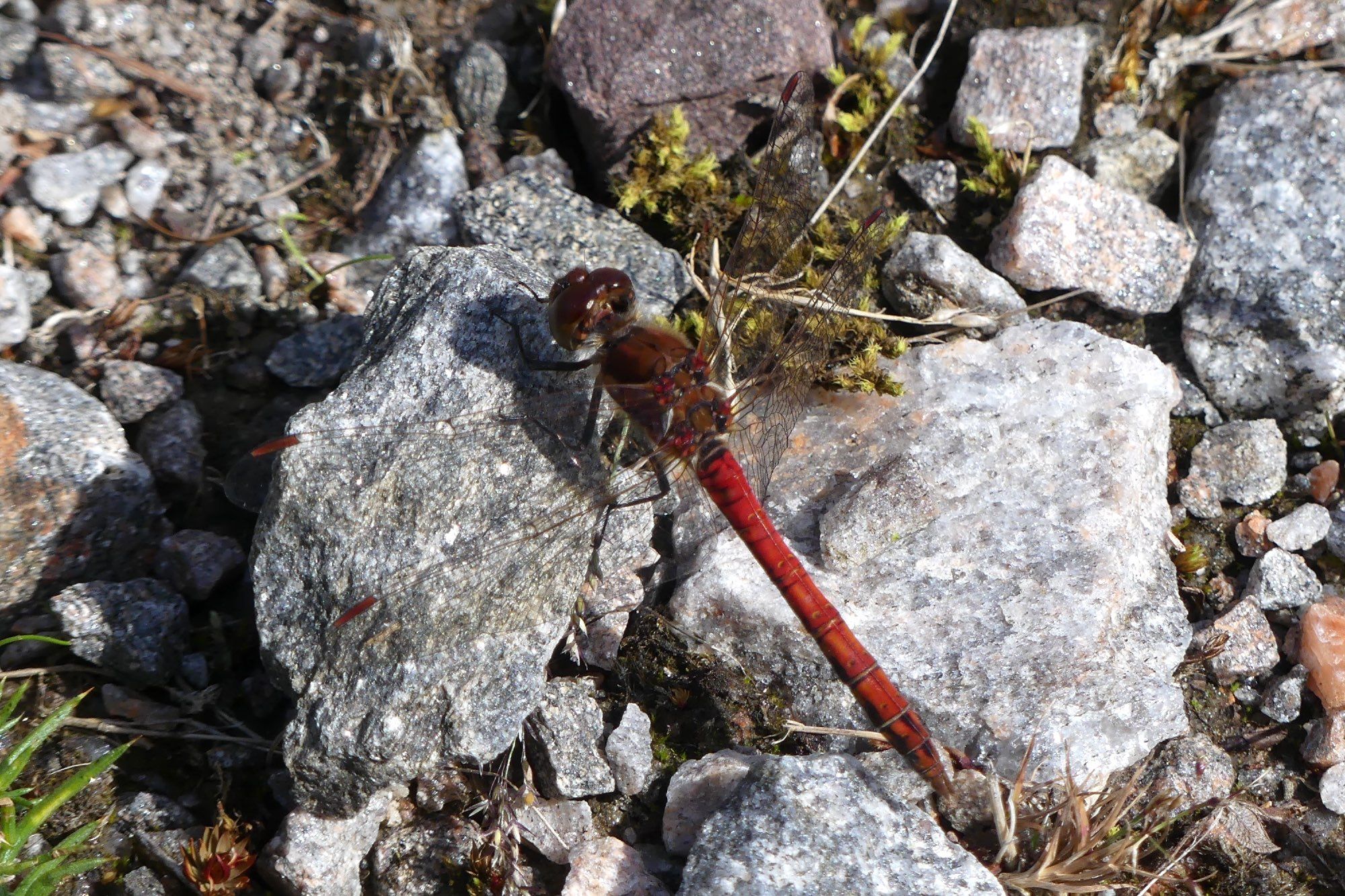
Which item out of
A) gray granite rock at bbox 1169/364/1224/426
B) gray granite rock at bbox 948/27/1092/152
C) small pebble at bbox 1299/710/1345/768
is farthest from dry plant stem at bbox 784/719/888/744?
gray granite rock at bbox 948/27/1092/152

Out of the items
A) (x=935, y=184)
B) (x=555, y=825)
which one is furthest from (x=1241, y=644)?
(x=555, y=825)

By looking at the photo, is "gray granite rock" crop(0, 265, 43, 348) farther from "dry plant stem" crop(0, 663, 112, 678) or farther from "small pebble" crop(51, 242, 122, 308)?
"dry plant stem" crop(0, 663, 112, 678)

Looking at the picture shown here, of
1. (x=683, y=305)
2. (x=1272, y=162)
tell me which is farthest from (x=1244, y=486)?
(x=683, y=305)

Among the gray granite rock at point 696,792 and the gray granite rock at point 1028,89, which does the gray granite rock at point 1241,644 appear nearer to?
the gray granite rock at point 696,792

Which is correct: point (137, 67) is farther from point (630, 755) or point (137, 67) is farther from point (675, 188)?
point (630, 755)

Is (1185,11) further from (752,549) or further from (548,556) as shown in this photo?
(548,556)
